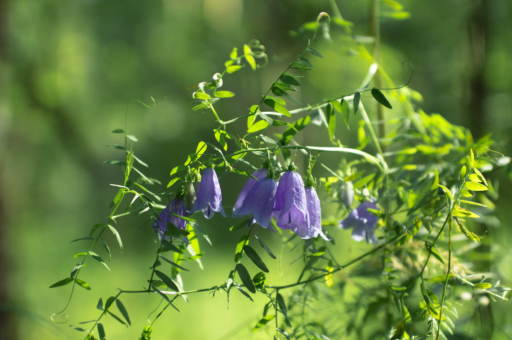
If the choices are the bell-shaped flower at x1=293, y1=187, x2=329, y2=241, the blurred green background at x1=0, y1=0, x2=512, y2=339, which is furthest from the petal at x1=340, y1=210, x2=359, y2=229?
the blurred green background at x1=0, y1=0, x2=512, y2=339

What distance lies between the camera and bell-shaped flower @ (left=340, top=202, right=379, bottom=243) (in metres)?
0.46

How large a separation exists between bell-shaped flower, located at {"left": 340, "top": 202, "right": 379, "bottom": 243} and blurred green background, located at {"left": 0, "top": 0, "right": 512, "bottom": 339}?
0.29 metres

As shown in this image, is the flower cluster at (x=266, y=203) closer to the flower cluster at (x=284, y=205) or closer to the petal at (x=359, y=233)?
the flower cluster at (x=284, y=205)

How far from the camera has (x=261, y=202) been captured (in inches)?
13.3

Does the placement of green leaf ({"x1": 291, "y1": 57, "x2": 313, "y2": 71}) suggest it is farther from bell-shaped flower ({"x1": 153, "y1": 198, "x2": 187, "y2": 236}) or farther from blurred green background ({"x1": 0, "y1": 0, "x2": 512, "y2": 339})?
blurred green background ({"x1": 0, "y1": 0, "x2": 512, "y2": 339})

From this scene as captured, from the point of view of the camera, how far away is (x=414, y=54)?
2.00 m

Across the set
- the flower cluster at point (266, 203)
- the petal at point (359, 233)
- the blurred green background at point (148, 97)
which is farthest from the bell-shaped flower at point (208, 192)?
the blurred green background at point (148, 97)

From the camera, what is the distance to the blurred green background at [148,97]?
1.44 m

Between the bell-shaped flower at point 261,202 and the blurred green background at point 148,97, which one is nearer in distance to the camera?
the bell-shaped flower at point 261,202

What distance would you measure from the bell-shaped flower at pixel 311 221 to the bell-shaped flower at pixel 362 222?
0.12 metres

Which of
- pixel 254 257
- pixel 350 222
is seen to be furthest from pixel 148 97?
pixel 254 257

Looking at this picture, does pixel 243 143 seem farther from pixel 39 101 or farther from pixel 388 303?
pixel 39 101

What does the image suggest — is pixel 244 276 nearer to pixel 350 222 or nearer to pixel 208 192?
pixel 208 192

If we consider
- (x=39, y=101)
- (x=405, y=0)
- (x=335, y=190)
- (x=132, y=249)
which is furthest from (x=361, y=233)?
(x=132, y=249)
